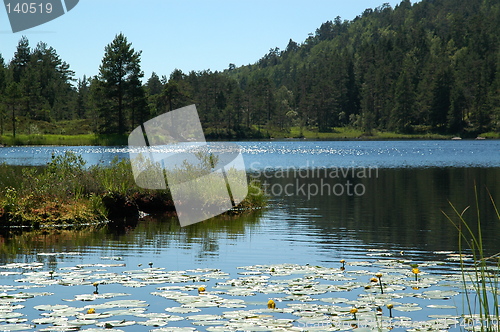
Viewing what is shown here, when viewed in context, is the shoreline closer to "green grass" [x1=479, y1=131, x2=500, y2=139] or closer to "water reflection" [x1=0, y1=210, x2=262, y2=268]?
"green grass" [x1=479, y1=131, x2=500, y2=139]

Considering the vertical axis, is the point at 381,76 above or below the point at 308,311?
above

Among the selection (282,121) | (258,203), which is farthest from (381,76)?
(258,203)

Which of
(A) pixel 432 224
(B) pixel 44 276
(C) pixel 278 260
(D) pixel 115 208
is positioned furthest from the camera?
(D) pixel 115 208

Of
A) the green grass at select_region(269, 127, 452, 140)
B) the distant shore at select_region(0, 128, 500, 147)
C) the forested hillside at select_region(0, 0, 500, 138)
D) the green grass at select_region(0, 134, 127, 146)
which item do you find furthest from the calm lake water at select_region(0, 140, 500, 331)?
the green grass at select_region(269, 127, 452, 140)

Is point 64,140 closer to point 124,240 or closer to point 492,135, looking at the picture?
point 124,240

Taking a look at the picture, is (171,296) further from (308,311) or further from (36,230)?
(36,230)

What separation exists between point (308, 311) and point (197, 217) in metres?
13.9

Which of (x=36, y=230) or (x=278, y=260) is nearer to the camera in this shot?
(x=278, y=260)

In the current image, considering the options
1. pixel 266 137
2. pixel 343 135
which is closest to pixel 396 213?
pixel 266 137

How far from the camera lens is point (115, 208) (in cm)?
2183

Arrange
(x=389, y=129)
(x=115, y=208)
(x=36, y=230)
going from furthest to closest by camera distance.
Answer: (x=389, y=129), (x=115, y=208), (x=36, y=230)

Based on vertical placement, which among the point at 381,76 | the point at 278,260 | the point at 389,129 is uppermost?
the point at 381,76

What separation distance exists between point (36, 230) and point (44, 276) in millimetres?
7681

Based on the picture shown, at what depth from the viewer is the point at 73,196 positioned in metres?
21.1
